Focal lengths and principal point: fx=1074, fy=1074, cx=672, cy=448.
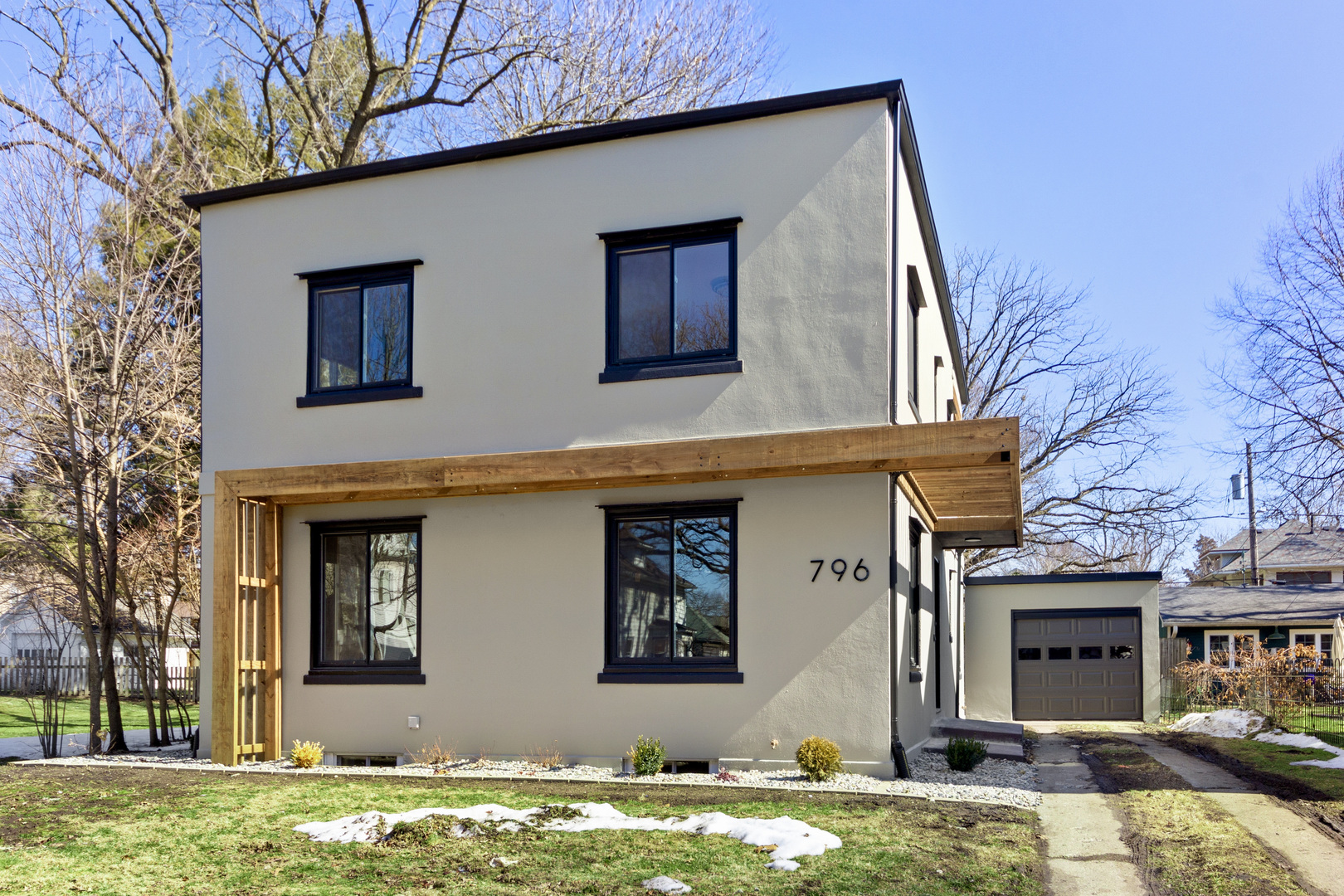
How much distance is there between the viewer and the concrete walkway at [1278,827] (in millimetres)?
6816

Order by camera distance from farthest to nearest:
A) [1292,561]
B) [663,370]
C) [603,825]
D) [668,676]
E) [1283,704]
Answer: [1292,561] → [1283,704] → [663,370] → [668,676] → [603,825]

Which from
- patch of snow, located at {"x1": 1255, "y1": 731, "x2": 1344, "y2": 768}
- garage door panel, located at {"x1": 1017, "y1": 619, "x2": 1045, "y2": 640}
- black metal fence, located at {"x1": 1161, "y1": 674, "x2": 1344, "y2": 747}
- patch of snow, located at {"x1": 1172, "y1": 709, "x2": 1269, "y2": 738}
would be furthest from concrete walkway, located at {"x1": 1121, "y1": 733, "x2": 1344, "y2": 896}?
garage door panel, located at {"x1": 1017, "y1": 619, "x2": 1045, "y2": 640}

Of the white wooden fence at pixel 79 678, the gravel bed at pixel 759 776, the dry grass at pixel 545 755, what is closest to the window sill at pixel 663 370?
the dry grass at pixel 545 755

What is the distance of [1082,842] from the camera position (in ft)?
25.5

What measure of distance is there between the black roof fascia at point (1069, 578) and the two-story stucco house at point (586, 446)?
941cm

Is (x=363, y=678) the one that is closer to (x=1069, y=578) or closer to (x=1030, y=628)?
(x=1030, y=628)

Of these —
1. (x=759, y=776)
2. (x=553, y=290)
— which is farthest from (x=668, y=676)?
(x=553, y=290)

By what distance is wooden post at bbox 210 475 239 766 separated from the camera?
38.2 feet

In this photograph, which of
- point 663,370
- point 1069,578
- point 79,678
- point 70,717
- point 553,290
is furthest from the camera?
point 79,678

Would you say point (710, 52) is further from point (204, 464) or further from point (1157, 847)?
point (1157, 847)

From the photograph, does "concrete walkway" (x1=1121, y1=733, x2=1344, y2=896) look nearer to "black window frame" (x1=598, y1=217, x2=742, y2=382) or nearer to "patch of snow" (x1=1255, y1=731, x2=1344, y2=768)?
"patch of snow" (x1=1255, y1=731, x2=1344, y2=768)

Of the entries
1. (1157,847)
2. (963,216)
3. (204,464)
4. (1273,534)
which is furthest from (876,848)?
(1273,534)

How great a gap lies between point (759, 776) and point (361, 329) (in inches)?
269

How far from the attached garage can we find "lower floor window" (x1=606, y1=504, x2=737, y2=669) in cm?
1257
